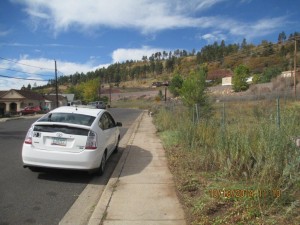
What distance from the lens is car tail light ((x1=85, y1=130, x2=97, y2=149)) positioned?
700 cm

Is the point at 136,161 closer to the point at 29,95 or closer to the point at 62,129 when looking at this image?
the point at 62,129

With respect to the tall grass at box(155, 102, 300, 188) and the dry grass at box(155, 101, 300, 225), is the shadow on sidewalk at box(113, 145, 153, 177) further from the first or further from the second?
the tall grass at box(155, 102, 300, 188)

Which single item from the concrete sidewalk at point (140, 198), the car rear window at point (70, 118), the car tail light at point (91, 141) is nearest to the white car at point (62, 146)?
the car tail light at point (91, 141)

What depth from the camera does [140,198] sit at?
5758 millimetres

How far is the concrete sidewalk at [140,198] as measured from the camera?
478cm

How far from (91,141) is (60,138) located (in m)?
0.64

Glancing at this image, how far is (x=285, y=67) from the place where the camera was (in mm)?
105188

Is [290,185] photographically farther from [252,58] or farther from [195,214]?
[252,58]

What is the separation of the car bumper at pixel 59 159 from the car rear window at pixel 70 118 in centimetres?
86

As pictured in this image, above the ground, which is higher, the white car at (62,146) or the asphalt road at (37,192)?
the white car at (62,146)

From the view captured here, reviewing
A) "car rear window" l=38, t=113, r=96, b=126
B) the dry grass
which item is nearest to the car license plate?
"car rear window" l=38, t=113, r=96, b=126
